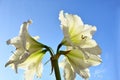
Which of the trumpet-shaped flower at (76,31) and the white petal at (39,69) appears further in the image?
the white petal at (39,69)

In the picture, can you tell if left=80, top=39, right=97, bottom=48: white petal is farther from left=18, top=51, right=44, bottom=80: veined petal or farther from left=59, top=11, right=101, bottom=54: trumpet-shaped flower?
left=18, top=51, right=44, bottom=80: veined petal

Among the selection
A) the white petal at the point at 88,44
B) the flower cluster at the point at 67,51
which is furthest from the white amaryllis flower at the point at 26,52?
the white petal at the point at 88,44

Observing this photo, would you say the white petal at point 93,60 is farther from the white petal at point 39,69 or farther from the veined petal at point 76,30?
the white petal at point 39,69

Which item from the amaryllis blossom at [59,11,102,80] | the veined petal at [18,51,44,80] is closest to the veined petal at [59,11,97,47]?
the amaryllis blossom at [59,11,102,80]

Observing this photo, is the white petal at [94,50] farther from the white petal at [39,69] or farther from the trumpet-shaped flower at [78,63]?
the white petal at [39,69]

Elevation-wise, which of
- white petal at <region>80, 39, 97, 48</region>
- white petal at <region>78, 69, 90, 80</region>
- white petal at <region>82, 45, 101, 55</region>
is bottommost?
white petal at <region>78, 69, 90, 80</region>

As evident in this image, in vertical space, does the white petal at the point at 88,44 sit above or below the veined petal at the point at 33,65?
above

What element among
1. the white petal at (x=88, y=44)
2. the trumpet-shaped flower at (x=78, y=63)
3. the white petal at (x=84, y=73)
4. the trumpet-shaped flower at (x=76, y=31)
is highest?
the trumpet-shaped flower at (x=76, y=31)
